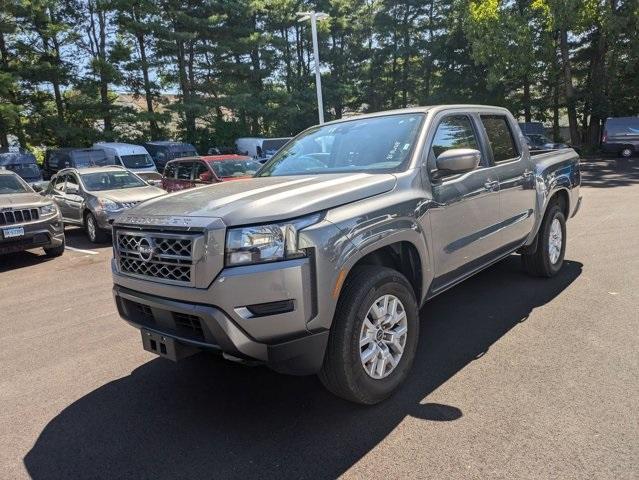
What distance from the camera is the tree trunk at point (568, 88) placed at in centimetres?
2524

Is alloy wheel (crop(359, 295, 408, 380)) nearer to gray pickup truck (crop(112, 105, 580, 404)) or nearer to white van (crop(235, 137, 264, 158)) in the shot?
gray pickup truck (crop(112, 105, 580, 404))

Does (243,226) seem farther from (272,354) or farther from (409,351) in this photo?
(409,351)

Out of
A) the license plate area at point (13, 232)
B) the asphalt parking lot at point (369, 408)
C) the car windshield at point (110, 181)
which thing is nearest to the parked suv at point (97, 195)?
the car windshield at point (110, 181)

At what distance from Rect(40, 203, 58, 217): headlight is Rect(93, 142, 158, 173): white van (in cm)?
985

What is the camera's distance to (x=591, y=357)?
359cm

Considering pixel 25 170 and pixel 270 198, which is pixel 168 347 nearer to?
pixel 270 198

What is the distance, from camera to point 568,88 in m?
26.3

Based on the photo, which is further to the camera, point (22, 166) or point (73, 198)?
point (22, 166)

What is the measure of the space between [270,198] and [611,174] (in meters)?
17.4

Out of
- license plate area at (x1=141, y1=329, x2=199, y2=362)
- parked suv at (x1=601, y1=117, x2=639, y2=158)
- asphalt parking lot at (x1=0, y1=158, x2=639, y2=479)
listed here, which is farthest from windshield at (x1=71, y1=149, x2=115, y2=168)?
parked suv at (x1=601, y1=117, x2=639, y2=158)

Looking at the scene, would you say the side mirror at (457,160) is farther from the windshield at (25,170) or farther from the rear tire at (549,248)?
the windshield at (25,170)

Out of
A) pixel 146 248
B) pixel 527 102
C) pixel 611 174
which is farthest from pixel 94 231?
pixel 527 102

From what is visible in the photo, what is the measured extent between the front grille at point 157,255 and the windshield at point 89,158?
50.2 ft

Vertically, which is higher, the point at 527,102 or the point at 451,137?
the point at 527,102
